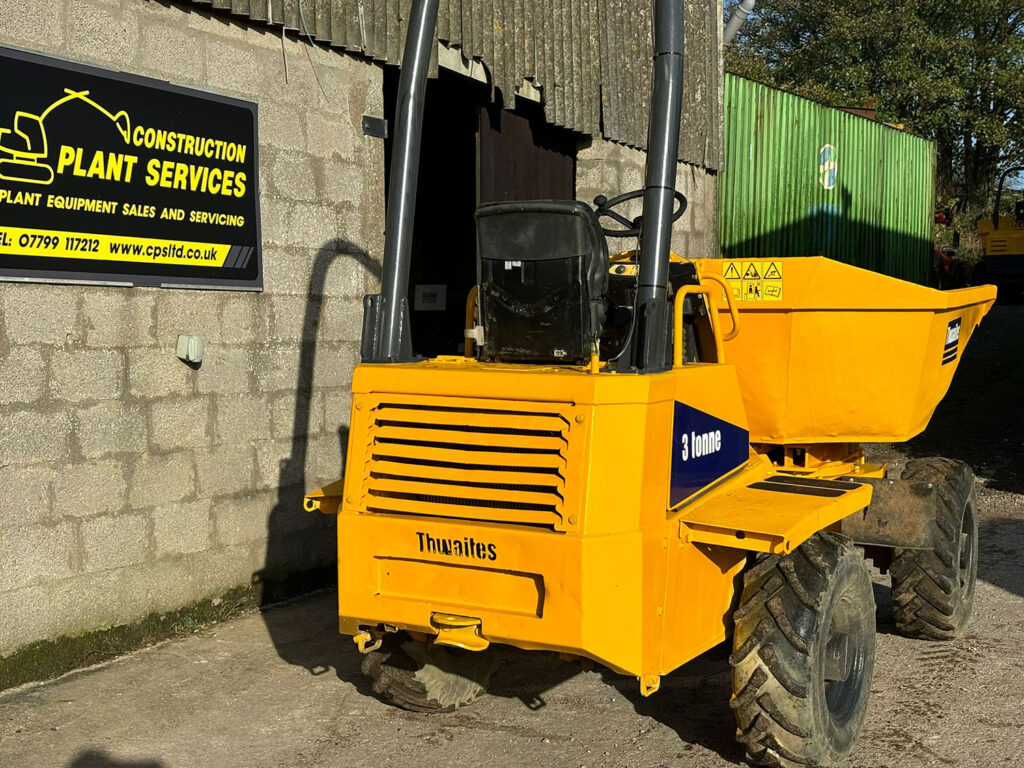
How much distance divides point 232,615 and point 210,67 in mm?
3314

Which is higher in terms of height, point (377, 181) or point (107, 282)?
point (377, 181)

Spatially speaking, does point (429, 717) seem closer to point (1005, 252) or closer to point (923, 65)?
point (1005, 252)

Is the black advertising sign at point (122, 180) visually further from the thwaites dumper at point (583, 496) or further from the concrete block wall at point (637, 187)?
the concrete block wall at point (637, 187)

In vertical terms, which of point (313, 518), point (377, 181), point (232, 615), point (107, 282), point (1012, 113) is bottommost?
point (232, 615)

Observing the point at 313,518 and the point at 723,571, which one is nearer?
the point at 723,571

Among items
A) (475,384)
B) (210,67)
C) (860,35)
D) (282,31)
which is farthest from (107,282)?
(860,35)

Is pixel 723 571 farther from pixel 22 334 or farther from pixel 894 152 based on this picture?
pixel 894 152

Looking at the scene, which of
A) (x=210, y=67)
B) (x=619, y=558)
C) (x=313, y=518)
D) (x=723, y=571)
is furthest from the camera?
(x=313, y=518)

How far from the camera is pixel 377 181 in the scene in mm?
8023

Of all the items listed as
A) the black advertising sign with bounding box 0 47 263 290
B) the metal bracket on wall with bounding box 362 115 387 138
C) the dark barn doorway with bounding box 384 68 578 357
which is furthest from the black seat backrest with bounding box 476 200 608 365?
the dark barn doorway with bounding box 384 68 578 357

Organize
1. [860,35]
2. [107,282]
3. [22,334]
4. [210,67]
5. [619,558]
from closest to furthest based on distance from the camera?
[619,558], [22,334], [107,282], [210,67], [860,35]

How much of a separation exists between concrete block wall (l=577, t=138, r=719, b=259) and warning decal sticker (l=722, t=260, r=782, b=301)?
3472mm

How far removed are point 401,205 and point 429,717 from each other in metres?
2.41

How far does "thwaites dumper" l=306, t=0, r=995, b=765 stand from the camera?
13.9ft
